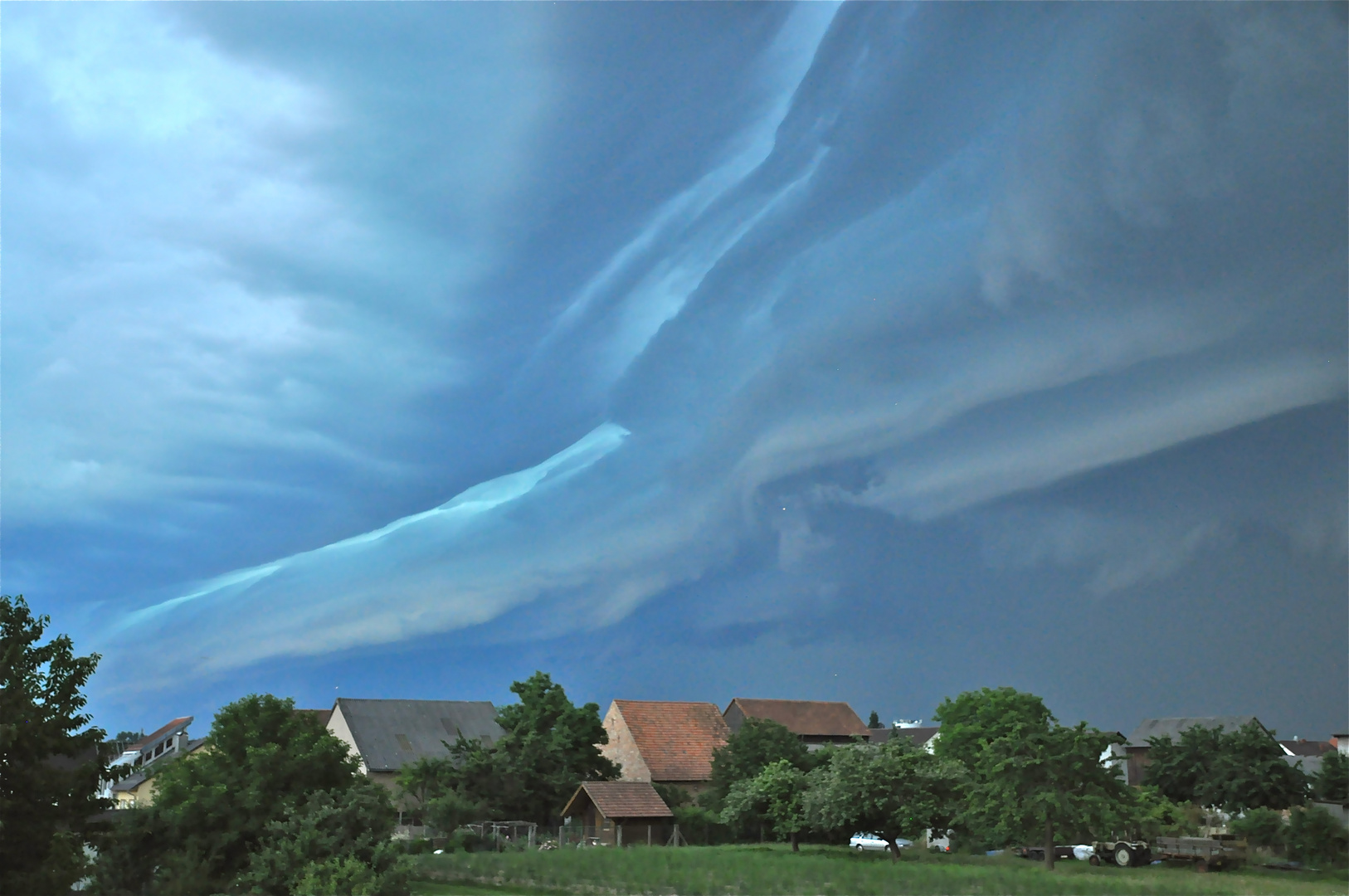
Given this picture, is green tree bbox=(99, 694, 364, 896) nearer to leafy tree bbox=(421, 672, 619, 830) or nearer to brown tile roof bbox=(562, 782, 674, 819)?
leafy tree bbox=(421, 672, 619, 830)

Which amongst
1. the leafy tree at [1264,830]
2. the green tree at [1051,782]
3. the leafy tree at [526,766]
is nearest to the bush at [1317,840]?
the leafy tree at [1264,830]

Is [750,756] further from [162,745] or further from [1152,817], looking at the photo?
[162,745]

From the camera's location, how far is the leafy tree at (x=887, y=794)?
1567 inches

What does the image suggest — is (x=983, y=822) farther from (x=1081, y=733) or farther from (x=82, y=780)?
(x=82, y=780)

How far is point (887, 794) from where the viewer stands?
131 ft

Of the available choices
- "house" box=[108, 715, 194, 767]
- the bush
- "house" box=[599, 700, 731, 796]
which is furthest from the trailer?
"house" box=[108, 715, 194, 767]

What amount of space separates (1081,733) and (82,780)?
30.0m

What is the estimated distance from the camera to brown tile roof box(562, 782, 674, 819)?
1766 inches

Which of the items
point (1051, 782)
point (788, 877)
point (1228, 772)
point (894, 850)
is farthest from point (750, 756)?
point (1228, 772)

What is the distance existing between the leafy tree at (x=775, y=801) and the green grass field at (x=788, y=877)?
5.45 meters

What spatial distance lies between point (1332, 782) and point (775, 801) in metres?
29.5

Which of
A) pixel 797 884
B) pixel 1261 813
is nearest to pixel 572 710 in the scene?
pixel 797 884

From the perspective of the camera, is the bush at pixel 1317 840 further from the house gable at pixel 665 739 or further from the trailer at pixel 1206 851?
the house gable at pixel 665 739

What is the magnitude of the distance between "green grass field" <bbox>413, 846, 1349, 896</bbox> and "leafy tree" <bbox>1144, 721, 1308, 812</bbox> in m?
15.8
